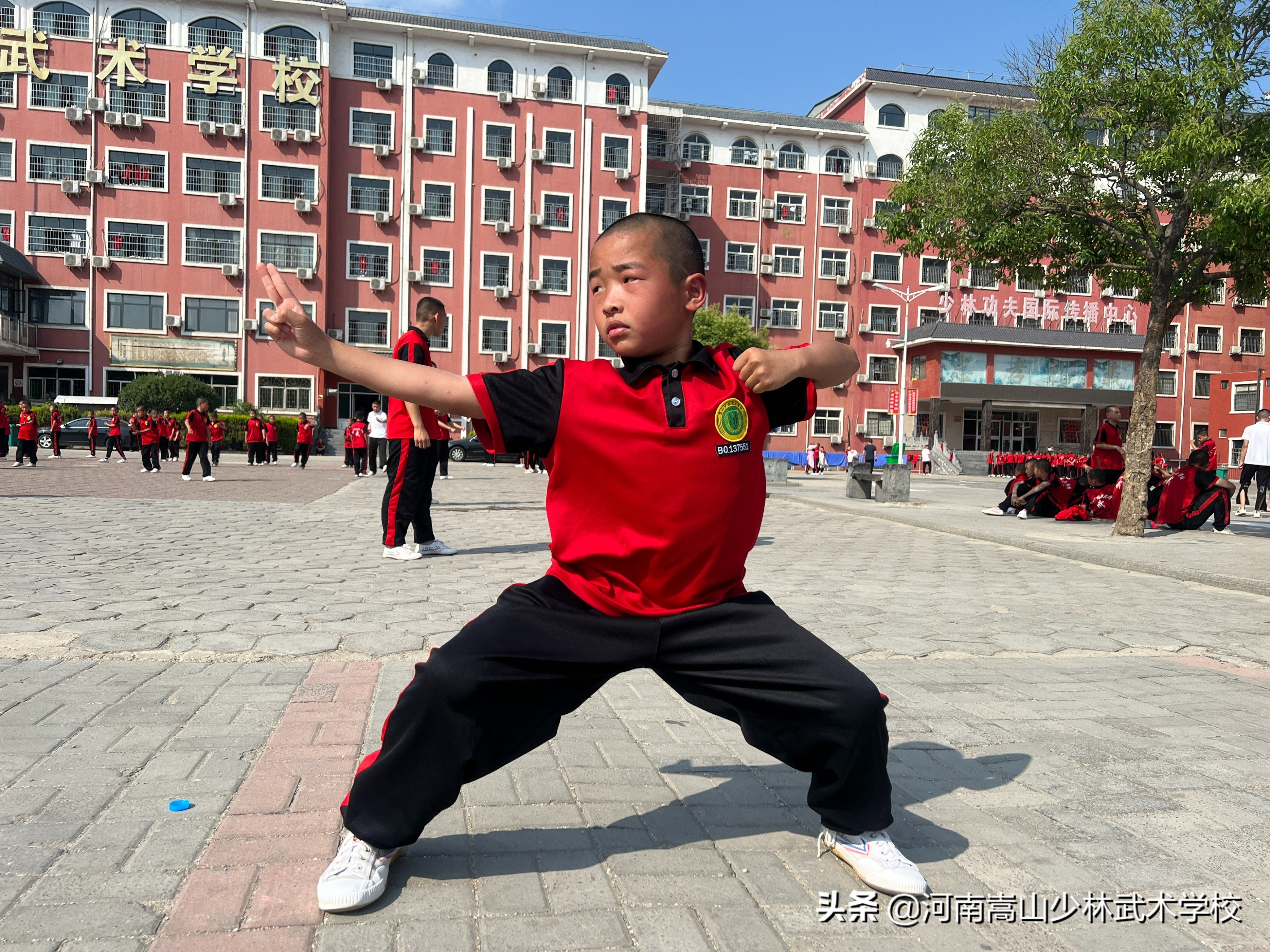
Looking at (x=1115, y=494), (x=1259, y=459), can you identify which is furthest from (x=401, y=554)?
(x=1259, y=459)

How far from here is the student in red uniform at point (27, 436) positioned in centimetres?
2211

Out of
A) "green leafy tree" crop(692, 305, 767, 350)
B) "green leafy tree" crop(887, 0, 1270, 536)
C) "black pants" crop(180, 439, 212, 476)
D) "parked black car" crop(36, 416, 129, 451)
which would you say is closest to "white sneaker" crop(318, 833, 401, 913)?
"green leafy tree" crop(887, 0, 1270, 536)

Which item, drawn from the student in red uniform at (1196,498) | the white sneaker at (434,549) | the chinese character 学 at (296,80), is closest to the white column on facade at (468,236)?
the chinese character 学 at (296,80)

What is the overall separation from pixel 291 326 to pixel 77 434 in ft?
120

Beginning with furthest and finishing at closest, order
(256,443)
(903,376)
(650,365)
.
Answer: (903,376) → (256,443) → (650,365)

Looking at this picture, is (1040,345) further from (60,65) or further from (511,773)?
(511,773)

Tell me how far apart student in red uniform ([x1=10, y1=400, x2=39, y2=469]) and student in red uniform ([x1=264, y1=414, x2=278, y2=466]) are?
27.4ft

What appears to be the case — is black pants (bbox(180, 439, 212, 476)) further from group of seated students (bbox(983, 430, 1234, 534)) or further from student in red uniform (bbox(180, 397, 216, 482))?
group of seated students (bbox(983, 430, 1234, 534))

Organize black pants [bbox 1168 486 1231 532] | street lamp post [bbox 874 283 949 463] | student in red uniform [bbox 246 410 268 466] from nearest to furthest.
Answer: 1. black pants [bbox 1168 486 1231 532]
2. student in red uniform [bbox 246 410 268 466]
3. street lamp post [bbox 874 283 949 463]

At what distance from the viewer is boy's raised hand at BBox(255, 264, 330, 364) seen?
224 cm

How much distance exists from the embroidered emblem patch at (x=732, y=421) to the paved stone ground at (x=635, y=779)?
1107 mm

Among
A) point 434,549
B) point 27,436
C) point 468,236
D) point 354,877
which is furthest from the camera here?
point 468,236

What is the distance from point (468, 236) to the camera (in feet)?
150

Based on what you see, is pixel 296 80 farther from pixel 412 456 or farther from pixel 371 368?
pixel 371 368
